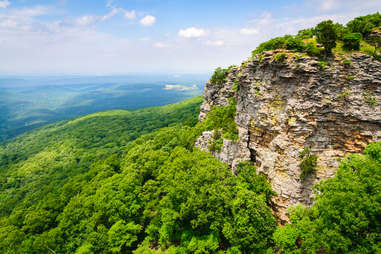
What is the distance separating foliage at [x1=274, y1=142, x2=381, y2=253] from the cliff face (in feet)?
10.8

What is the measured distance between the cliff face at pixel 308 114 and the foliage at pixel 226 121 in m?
5.87

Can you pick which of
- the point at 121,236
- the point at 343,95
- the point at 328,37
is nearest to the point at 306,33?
the point at 328,37

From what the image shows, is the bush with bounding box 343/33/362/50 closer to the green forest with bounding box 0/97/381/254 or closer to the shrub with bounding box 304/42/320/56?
the shrub with bounding box 304/42/320/56

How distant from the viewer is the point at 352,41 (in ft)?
72.7

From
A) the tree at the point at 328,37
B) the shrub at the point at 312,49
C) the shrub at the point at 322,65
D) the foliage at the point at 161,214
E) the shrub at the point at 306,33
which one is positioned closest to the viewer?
the foliage at the point at 161,214

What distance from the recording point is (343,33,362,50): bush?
71.6ft

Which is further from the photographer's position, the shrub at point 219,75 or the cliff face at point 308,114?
the shrub at point 219,75

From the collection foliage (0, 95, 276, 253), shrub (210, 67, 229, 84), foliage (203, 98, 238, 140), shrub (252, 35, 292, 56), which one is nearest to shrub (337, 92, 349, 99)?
shrub (252, 35, 292, 56)

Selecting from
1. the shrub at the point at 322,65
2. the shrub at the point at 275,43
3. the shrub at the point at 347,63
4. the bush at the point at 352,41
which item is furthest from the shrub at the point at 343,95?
the shrub at the point at 275,43

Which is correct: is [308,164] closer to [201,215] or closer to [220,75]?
[201,215]

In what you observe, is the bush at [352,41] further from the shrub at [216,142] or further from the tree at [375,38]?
the shrub at [216,142]

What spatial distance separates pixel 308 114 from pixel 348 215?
13.5 meters

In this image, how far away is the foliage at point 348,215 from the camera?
15367mm

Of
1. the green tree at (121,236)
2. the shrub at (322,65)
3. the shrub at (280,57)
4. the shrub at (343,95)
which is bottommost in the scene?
the green tree at (121,236)
